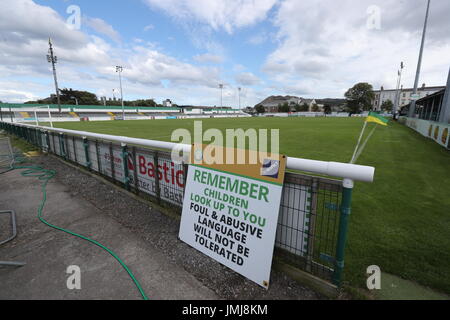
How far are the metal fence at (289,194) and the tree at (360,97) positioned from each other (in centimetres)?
9827

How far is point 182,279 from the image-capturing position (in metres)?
2.33

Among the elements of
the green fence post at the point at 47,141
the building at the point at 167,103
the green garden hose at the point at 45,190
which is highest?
the building at the point at 167,103

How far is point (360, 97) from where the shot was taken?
279 feet

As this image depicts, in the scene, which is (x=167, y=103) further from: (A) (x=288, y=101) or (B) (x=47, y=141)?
(B) (x=47, y=141)

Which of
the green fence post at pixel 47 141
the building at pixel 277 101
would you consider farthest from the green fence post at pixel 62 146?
the building at pixel 277 101

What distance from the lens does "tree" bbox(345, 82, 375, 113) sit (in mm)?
83375

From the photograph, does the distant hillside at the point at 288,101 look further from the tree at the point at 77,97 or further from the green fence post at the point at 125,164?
the green fence post at the point at 125,164

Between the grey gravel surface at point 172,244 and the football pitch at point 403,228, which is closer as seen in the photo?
the grey gravel surface at point 172,244

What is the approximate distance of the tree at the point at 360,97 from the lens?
274 ft

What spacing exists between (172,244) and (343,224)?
2.12 meters

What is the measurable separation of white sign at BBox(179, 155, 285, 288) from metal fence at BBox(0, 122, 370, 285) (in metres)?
0.24

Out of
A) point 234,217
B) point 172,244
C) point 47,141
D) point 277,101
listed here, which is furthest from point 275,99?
point 234,217
